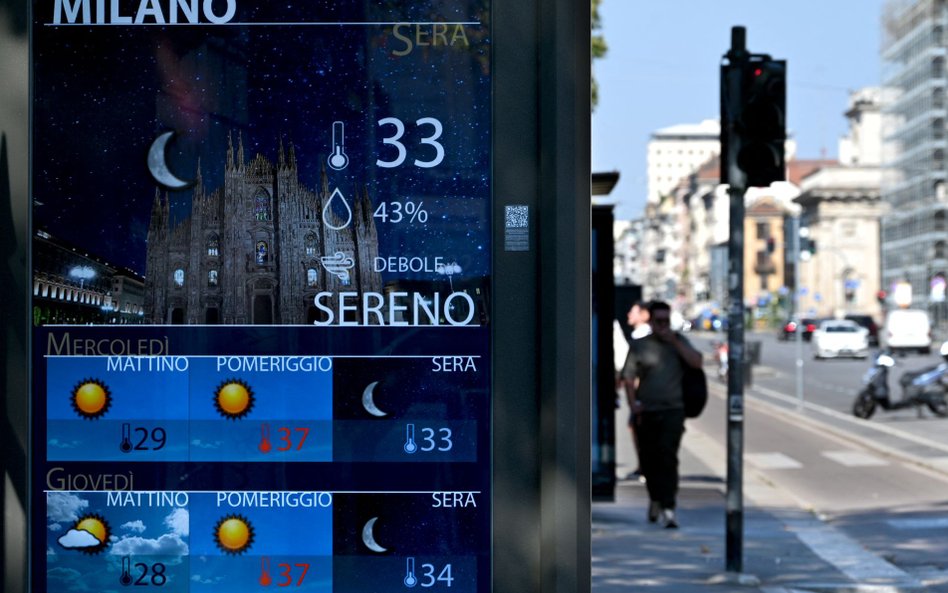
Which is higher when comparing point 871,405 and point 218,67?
point 218,67

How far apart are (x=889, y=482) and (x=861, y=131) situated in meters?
151

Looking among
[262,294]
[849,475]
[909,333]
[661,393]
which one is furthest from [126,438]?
[909,333]

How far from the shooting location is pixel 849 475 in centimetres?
1886

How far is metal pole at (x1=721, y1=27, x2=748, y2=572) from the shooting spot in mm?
10359

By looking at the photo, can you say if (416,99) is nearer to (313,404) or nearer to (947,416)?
(313,404)

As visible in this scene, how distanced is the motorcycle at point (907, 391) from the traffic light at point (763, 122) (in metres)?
18.2

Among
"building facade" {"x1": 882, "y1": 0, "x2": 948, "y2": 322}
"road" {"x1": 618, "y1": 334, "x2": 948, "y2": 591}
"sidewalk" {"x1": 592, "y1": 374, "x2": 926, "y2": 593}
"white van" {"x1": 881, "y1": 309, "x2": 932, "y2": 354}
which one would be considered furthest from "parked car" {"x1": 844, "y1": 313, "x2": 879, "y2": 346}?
"sidewalk" {"x1": 592, "y1": 374, "x2": 926, "y2": 593}

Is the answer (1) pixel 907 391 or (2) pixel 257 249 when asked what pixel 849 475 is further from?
(2) pixel 257 249

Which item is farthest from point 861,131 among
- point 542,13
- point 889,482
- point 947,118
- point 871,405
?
point 542,13

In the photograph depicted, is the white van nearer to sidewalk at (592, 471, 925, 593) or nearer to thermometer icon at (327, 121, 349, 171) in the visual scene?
sidewalk at (592, 471, 925, 593)

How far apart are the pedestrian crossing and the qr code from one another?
56.2 ft

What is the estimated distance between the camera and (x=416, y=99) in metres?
3.61

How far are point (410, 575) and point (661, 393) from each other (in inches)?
387

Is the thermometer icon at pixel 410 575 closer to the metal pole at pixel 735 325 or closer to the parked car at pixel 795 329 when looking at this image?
the metal pole at pixel 735 325
